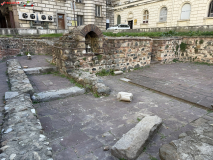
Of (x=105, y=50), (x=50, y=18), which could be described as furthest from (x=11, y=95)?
(x=50, y=18)

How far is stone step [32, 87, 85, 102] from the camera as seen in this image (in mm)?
3722

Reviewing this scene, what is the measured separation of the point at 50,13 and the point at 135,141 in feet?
61.4

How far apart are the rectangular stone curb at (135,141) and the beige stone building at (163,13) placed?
1680cm

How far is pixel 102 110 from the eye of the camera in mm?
3447

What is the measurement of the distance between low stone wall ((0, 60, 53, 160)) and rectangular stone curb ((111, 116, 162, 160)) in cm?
91

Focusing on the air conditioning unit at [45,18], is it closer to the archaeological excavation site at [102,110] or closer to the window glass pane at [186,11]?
the archaeological excavation site at [102,110]

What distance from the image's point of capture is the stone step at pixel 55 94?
3722 mm

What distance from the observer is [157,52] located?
29.3 feet

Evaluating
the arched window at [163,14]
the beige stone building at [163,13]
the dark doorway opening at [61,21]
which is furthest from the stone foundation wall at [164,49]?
the dark doorway opening at [61,21]

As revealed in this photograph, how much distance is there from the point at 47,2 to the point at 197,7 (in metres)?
16.2

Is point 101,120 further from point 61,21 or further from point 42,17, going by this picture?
point 61,21

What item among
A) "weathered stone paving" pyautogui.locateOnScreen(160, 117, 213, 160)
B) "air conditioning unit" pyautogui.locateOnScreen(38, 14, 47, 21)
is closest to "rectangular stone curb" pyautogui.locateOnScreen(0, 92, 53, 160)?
"weathered stone paving" pyautogui.locateOnScreen(160, 117, 213, 160)

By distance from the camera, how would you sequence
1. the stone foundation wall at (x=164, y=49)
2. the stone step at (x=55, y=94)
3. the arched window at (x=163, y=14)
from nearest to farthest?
the stone step at (x=55, y=94), the stone foundation wall at (x=164, y=49), the arched window at (x=163, y=14)

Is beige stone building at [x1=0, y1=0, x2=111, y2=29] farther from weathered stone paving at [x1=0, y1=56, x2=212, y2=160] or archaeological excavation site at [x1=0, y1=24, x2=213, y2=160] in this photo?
weathered stone paving at [x1=0, y1=56, x2=212, y2=160]
